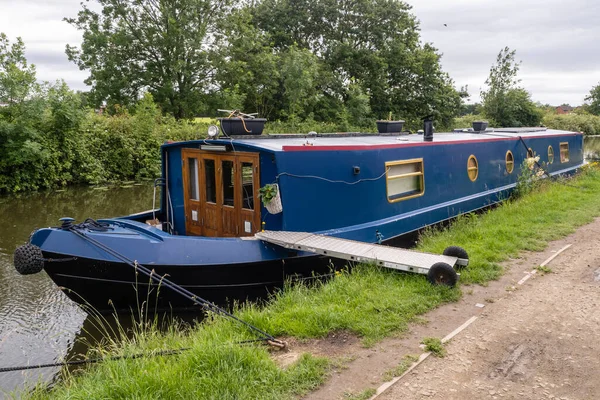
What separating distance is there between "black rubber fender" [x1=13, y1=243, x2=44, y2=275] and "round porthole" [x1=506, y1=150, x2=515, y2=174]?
363 inches

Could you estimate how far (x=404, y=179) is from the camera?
7.58m

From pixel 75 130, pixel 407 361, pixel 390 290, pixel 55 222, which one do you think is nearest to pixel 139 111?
pixel 75 130

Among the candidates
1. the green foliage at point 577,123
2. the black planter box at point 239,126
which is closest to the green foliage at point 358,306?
the black planter box at point 239,126

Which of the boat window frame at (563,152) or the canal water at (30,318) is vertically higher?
the boat window frame at (563,152)

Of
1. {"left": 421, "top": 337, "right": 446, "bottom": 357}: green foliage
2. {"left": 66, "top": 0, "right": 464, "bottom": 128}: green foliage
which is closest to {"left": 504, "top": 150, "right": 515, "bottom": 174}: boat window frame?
{"left": 421, "top": 337, "right": 446, "bottom": 357}: green foliage

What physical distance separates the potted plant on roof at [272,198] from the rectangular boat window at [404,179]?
2031mm

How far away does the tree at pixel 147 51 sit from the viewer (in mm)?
20375

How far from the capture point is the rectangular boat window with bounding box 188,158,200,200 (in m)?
6.90

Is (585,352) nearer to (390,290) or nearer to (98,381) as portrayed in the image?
(390,290)

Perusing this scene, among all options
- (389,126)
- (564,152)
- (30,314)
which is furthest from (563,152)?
(30,314)

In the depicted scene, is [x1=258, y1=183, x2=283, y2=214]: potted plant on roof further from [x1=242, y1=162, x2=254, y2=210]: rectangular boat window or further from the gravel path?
the gravel path

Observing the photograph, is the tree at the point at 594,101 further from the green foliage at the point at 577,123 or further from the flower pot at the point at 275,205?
the flower pot at the point at 275,205

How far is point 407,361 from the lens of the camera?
11.8ft

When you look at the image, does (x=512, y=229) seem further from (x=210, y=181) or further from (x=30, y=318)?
(x=30, y=318)
